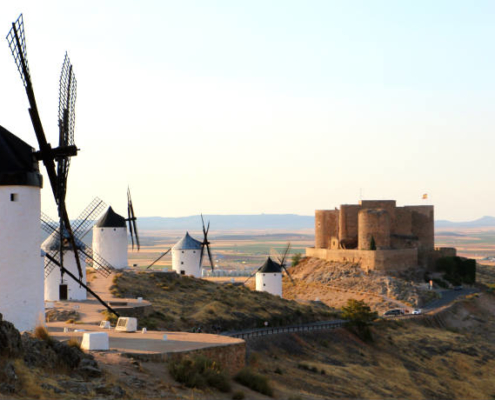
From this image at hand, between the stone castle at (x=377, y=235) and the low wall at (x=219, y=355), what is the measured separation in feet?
125

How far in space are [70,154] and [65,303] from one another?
12613mm

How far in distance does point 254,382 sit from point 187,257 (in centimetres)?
3426

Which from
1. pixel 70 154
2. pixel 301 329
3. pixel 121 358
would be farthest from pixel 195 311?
pixel 121 358

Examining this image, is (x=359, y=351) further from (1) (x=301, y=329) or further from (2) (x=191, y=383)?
(2) (x=191, y=383)

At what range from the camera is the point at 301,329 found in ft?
126

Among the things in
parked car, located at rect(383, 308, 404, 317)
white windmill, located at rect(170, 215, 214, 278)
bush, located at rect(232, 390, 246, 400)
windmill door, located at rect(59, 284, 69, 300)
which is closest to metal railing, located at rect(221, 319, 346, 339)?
parked car, located at rect(383, 308, 404, 317)

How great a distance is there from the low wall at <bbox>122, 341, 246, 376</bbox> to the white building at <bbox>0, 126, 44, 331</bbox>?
179 inches

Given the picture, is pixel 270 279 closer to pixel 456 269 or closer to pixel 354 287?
pixel 354 287

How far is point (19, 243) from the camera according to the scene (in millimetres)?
22281

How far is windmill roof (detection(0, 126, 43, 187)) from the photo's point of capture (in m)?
22.6

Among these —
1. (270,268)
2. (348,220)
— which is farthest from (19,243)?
(348,220)

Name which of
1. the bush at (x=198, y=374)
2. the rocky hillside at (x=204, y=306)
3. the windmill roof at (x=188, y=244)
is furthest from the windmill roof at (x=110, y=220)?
the bush at (x=198, y=374)

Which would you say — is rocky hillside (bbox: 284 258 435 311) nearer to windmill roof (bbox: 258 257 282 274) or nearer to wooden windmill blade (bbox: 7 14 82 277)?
windmill roof (bbox: 258 257 282 274)

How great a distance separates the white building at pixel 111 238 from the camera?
47.9 m
